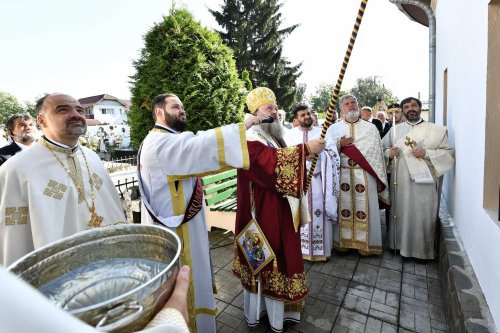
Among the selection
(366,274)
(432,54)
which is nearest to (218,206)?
(366,274)

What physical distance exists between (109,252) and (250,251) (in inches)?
72.7

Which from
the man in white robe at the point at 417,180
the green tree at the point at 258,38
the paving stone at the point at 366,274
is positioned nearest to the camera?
the paving stone at the point at 366,274

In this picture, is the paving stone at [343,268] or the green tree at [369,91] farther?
the green tree at [369,91]

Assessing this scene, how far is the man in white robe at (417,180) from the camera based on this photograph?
3996mm

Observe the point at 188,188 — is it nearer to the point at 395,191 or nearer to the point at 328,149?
the point at 328,149

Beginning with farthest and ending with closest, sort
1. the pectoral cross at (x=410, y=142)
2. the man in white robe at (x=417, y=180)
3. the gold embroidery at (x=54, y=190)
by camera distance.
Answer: the pectoral cross at (x=410, y=142)
the man in white robe at (x=417, y=180)
the gold embroidery at (x=54, y=190)

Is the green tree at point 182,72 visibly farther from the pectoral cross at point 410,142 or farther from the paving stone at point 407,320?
the paving stone at point 407,320

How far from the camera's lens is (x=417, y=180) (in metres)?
4.00

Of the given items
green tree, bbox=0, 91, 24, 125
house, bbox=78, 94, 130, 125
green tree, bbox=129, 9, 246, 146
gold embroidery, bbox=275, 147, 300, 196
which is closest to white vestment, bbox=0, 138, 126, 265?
gold embroidery, bbox=275, 147, 300, 196

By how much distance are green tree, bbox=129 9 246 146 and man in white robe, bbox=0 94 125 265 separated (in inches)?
203

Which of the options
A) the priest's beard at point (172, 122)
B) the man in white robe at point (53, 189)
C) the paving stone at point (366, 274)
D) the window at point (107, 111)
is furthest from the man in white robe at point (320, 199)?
the window at point (107, 111)

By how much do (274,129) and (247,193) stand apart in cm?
72

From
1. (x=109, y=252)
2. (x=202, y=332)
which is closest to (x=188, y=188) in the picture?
(x=202, y=332)

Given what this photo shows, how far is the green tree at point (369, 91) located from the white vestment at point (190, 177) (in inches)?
2261
